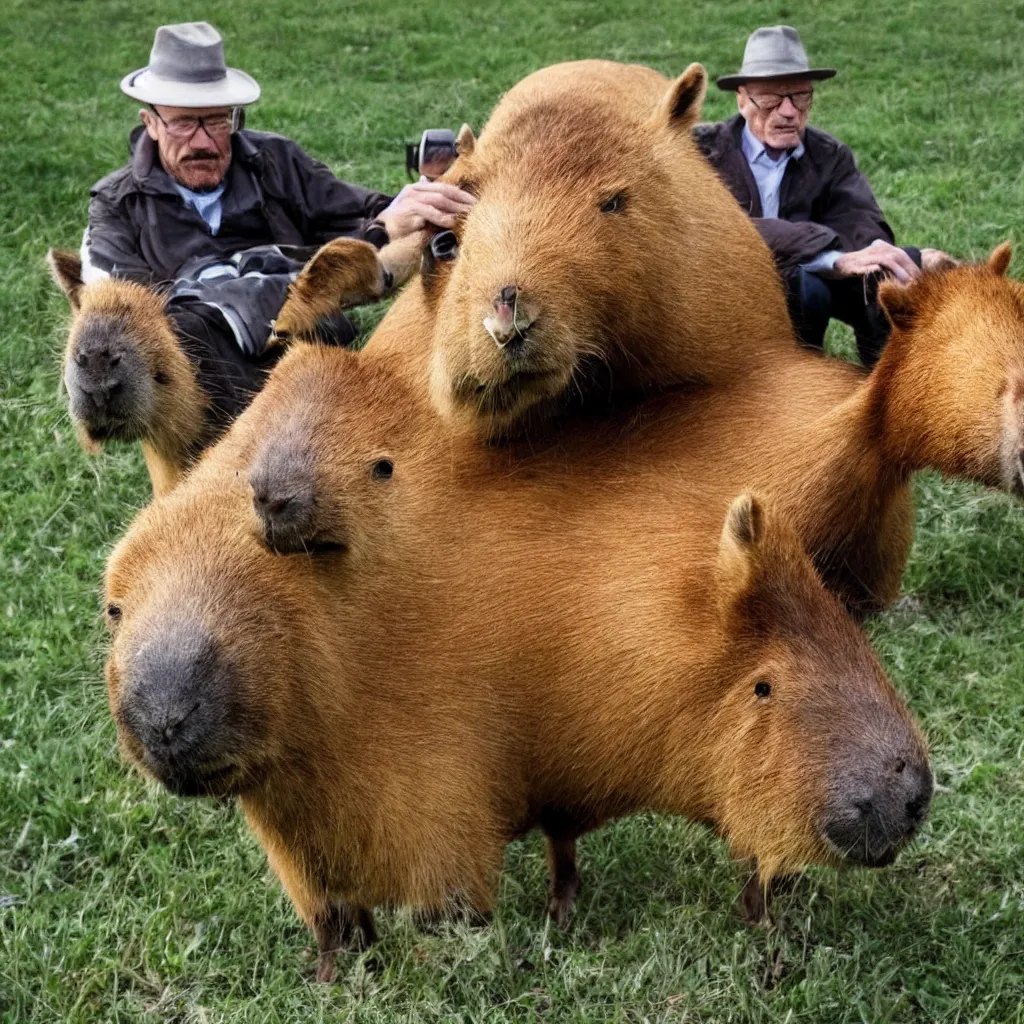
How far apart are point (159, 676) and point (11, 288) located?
7015 mm

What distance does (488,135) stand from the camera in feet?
11.5

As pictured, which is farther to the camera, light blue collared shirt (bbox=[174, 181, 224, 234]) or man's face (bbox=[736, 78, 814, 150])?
man's face (bbox=[736, 78, 814, 150])

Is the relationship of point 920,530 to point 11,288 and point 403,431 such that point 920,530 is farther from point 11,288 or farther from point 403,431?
point 11,288

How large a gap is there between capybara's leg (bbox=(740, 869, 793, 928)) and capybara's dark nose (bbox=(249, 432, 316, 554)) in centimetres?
191

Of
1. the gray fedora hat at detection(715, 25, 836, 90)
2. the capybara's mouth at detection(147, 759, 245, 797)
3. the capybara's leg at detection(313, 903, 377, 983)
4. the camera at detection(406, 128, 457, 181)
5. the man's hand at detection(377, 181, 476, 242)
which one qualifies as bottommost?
the capybara's leg at detection(313, 903, 377, 983)

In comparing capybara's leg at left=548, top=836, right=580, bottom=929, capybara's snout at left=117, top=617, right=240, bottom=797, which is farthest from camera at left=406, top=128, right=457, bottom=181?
capybara's leg at left=548, top=836, right=580, bottom=929

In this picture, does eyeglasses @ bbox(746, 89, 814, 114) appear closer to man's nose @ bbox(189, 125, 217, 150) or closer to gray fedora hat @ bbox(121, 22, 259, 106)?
gray fedora hat @ bbox(121, 22, 259, 106)

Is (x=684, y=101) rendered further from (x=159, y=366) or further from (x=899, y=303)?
(x=159, y=366)

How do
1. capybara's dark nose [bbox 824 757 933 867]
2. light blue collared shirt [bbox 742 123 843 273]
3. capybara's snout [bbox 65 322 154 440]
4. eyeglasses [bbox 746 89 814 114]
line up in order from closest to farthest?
capybara's dark nose [bbox 824 757 933 867]
capybara's snout [bbox 65 322 154 440]
light blue collared shirt [bbox 742 123 843 273]
eyeglasses [bbox 746 89 814 114]

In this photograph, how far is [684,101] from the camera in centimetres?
350

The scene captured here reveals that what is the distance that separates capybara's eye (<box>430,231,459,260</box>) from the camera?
345 cm

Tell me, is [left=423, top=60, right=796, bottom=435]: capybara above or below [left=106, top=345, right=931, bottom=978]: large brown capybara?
above

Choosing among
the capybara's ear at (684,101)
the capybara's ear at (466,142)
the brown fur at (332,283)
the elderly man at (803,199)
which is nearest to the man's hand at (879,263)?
the elderly man at (803,199)

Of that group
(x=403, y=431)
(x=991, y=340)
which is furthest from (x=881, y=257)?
(x=403, y=431)
